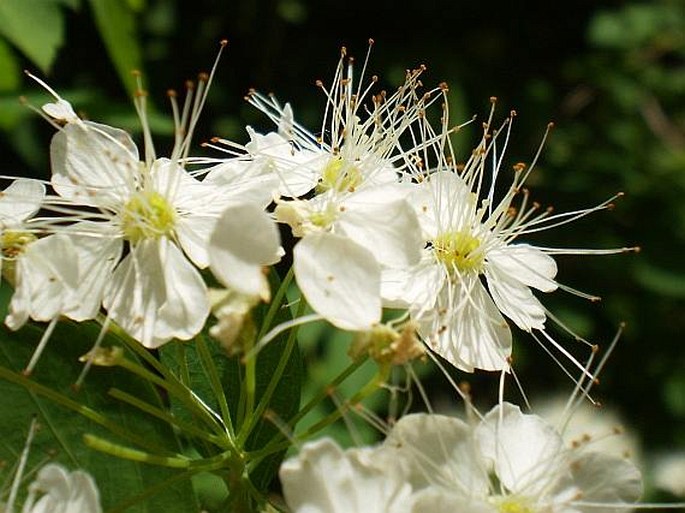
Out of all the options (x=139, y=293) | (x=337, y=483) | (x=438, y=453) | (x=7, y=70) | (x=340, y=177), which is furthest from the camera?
(x=7, y=70)

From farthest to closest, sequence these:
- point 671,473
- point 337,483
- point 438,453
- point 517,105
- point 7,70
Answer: point 517,105 < point 671,473 < point 7,70 < point 438,453 < point 337,483

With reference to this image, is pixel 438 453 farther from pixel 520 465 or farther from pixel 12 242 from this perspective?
pixel 12 242

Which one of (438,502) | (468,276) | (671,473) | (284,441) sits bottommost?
(671,473)

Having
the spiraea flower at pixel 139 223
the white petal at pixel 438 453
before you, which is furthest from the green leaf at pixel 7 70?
the white petal at pixel 438 453

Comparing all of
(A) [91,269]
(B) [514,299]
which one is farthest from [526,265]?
(A) [91,269]

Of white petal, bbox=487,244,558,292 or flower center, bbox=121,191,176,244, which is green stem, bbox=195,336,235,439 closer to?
flower center, bbox=121,191,176,244

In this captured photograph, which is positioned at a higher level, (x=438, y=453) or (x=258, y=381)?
(x=438, y=453)

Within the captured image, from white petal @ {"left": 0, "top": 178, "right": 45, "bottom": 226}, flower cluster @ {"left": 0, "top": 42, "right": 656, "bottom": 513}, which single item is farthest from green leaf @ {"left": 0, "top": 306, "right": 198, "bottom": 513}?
white petal @ {"left": 0, "top": 178, "right": 45, "bottom": 226}
